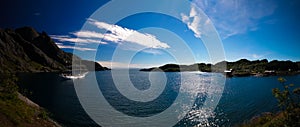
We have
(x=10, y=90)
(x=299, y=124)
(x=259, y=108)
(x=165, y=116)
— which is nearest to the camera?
(x=299, y=124)

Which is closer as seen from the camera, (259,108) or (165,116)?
(165,116)

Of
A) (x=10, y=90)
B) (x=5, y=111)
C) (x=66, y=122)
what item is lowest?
(x=66, y=122)

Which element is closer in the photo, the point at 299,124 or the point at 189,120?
the point at 299,124

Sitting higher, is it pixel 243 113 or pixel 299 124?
pixel 299 124

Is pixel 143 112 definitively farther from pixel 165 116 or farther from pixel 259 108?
pixel 259 108

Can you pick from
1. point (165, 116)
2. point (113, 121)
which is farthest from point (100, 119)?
point (165, 116)

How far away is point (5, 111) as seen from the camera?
1877 cm

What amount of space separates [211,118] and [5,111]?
1397 inches

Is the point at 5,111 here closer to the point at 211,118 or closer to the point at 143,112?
the point at 143,112

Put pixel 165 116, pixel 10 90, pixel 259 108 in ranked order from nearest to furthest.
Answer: pixel 10 90, pixel 165 116, pixel 259 108

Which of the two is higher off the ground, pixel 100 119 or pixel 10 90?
pixel 10 90

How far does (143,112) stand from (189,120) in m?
11.4

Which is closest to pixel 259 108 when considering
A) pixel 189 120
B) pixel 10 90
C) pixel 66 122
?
pixel 189 120

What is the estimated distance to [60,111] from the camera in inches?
1706
